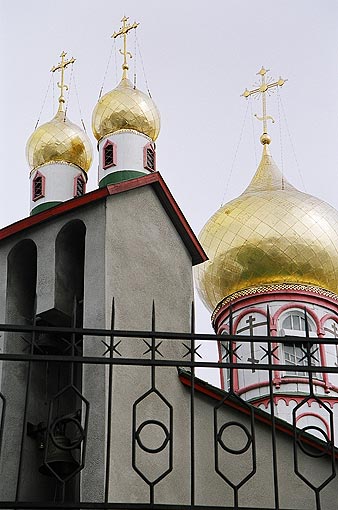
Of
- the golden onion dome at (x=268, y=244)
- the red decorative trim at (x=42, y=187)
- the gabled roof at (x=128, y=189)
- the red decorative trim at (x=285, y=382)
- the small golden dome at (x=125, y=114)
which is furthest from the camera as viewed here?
the golden onion dome at (x=268, y=244)

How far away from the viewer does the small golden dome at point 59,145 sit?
17.4 meters

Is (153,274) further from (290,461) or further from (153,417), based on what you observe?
(290,461)

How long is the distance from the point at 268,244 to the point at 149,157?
11.7ft

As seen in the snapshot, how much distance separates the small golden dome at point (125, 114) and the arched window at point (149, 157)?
0.29m

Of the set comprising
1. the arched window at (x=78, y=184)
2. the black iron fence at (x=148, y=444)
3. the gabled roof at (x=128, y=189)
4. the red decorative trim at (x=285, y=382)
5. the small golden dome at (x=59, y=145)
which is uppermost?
the small golden dome at (x=59, y=145)

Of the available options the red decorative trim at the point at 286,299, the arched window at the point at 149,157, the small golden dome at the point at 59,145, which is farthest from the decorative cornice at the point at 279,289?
the small golden dome at the point at 59,145

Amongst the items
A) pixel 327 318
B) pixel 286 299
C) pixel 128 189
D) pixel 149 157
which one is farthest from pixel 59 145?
pixel 128 189

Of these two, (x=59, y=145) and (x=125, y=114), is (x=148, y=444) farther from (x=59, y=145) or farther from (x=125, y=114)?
(x=59, y=145)

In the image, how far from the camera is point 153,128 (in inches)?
669

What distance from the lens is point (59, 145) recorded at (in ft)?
57.5

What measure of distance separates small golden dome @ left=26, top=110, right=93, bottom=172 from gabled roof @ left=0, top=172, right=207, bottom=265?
6.04 metres

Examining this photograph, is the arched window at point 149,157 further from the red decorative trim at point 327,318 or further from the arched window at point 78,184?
the red decorative trim at point 327,318

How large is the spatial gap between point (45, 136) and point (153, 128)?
207 cm

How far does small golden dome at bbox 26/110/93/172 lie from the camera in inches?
685
